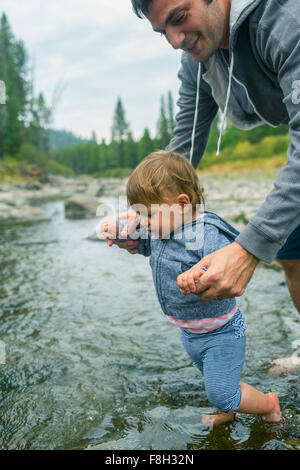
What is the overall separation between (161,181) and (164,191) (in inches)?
1.5

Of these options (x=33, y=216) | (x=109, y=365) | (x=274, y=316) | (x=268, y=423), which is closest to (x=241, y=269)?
(x=268, y=423)

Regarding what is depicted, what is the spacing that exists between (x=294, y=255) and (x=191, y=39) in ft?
3.38

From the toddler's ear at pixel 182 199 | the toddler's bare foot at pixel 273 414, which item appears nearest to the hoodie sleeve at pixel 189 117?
the toddler's ear at pixel 182 199

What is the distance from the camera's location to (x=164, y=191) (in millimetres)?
1496

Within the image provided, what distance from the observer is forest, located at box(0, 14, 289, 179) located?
97.4 ft

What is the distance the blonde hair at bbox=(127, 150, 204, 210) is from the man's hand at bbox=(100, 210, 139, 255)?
193 mm

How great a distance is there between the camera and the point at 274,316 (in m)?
2.62

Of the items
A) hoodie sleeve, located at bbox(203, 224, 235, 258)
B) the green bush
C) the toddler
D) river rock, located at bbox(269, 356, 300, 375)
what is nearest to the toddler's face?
the toddler

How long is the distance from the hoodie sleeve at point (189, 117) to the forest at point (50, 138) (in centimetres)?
1309

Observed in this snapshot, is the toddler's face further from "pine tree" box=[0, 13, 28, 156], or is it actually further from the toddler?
"pine tree" box=[0, 13, 28, 156]

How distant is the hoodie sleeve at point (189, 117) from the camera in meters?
2.17

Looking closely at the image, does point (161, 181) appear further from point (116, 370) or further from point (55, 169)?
point (55, 169)

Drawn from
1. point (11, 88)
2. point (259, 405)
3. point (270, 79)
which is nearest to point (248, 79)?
point (270, 79)
